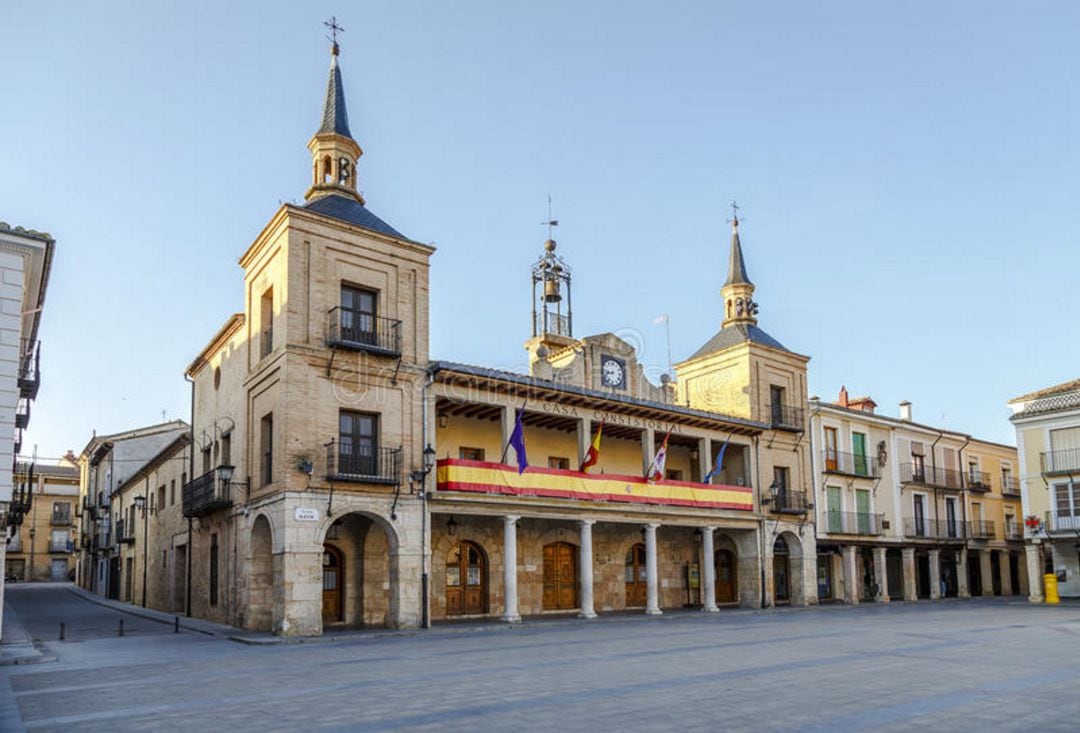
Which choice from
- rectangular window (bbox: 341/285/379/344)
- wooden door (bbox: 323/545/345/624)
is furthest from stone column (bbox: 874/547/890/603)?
rectangular window (bbox: 341/285/379/344)

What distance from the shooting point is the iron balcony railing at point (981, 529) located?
46.7m

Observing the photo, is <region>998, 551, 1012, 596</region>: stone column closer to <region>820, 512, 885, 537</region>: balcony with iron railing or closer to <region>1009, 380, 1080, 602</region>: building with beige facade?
<region>1009, 380, 1080, 602</region>: building with beige facade

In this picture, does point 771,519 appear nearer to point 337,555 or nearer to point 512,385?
point 512,385

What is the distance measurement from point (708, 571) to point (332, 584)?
44.7 feet

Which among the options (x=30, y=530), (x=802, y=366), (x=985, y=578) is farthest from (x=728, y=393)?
(x=30, y=530)

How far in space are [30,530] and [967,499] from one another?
213 feet

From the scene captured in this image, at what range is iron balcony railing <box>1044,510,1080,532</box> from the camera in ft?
124

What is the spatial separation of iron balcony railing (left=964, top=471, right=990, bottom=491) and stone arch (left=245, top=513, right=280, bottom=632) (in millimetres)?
37494

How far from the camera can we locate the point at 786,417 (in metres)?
36.4

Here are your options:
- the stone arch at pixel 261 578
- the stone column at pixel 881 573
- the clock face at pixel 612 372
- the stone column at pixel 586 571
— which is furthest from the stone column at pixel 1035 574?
the stone arch at pixel 261 578

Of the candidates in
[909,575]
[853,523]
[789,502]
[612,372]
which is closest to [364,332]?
[612,372]

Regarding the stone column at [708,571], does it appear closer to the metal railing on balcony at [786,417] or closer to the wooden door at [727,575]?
the wooden door at [727,575]

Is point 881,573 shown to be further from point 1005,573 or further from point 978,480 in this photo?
point 1005,573

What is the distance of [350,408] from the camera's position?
77.2ft
